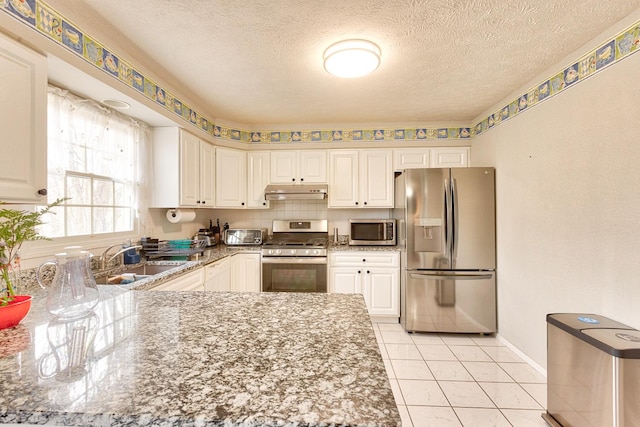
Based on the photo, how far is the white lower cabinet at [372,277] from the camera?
3260mm

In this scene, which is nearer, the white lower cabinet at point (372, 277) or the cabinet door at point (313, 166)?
the white lower cabinet at point (372, 277)

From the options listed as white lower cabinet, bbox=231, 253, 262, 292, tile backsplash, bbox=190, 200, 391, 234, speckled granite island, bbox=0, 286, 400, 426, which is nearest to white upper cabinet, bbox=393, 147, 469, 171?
tile backsplash, bbox=190, 200, 391, 234

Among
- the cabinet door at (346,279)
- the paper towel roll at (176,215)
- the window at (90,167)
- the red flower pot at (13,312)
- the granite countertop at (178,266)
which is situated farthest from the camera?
the cabinet door at (346,279)

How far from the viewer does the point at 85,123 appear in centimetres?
208

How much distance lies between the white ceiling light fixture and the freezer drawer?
2073 mm

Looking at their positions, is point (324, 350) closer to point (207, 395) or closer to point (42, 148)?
point (207, 395)

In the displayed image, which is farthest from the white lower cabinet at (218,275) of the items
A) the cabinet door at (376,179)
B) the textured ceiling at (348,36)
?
the cabinet door at (376,179)

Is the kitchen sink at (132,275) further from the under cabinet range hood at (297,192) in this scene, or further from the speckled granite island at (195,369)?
the under cabinet range hood at (297,192)

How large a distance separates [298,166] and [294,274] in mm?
1356

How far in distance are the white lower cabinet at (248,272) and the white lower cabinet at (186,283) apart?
0.83 m

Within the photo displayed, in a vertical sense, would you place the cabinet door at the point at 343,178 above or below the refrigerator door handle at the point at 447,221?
above

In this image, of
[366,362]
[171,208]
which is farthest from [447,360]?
[171,208]

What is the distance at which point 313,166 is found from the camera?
142 inches

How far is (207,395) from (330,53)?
6.50 ft
